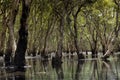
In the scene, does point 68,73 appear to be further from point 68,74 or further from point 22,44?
point 22,44

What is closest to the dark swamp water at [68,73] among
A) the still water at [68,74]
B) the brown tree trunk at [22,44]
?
the still water at [68,74]

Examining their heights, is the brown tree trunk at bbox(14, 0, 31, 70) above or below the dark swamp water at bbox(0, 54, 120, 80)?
above

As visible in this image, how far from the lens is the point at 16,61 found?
2320 centimetres

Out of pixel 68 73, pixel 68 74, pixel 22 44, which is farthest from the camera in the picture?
pixel 22 44

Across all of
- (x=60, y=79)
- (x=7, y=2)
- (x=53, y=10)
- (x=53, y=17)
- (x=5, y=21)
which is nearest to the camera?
(x=60, y=79)

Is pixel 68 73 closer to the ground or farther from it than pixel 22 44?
closer to the ground

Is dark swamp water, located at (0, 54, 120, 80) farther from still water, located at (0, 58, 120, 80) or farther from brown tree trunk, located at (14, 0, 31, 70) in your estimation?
brown tree trunk, located at (14, 0, 31, 70)

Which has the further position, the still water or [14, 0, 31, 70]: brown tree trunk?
[14, 0, 31, 70]: brown tree trunk

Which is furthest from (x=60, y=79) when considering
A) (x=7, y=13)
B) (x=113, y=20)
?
(x=113, y=20)

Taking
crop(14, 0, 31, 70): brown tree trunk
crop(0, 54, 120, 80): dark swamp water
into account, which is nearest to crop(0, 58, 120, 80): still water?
crop(0, 54, 120, 80): dark swamp water

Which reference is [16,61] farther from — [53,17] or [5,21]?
[53,17]

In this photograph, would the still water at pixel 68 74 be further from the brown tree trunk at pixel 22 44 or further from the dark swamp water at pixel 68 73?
the brown tree trunk at pixel 22 44

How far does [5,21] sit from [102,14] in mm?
15834

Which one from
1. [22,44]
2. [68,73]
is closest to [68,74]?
[68,73]
